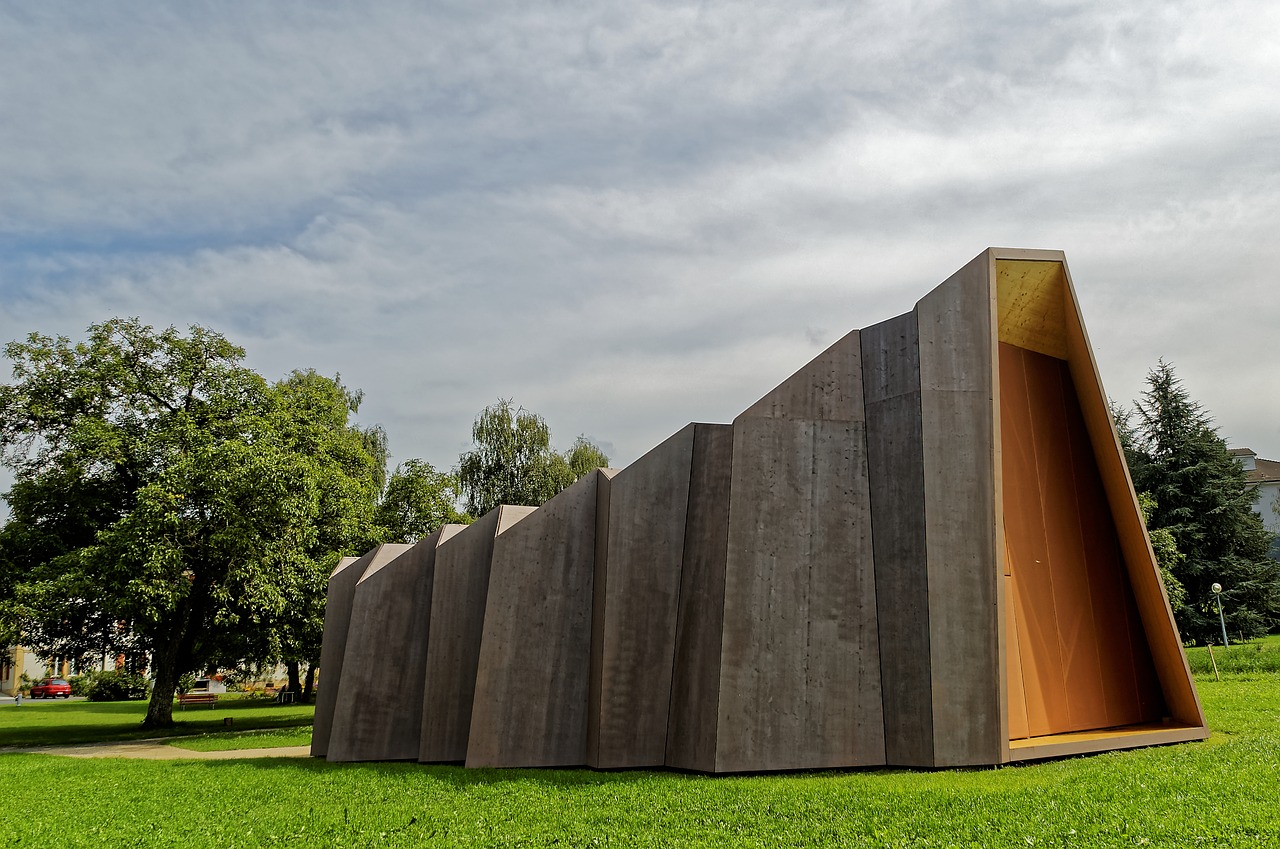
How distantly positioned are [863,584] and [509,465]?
2734 cm

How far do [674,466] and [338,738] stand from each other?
25.1ft

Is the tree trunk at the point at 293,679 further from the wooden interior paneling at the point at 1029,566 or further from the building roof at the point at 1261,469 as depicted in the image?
the building roof at the point at 1261,469

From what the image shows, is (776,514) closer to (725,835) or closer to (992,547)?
(992,547)

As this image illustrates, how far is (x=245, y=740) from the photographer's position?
21.1m

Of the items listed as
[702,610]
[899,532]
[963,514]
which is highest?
[963,514]

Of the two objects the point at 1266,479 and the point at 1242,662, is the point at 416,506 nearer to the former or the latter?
the point at 1242,662

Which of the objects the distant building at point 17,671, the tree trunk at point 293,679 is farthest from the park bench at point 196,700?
the distant building at point 17,671

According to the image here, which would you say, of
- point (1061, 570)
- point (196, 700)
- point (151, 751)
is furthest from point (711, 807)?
point (196, 700)

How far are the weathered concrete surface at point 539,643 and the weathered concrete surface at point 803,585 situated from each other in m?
2.76

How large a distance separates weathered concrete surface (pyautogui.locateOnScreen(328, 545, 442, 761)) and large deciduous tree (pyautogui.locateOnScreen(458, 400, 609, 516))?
21080mm

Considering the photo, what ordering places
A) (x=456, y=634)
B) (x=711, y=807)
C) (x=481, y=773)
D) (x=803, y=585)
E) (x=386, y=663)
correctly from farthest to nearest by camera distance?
(x=386, y=663), (x=456, y=634), (x=481, y=773), (x=803, y=585), (x=711, y=807)

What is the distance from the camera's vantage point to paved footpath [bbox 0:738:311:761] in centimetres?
1725

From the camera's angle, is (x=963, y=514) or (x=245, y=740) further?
(x=245, y=740)

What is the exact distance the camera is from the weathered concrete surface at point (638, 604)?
12.4m
